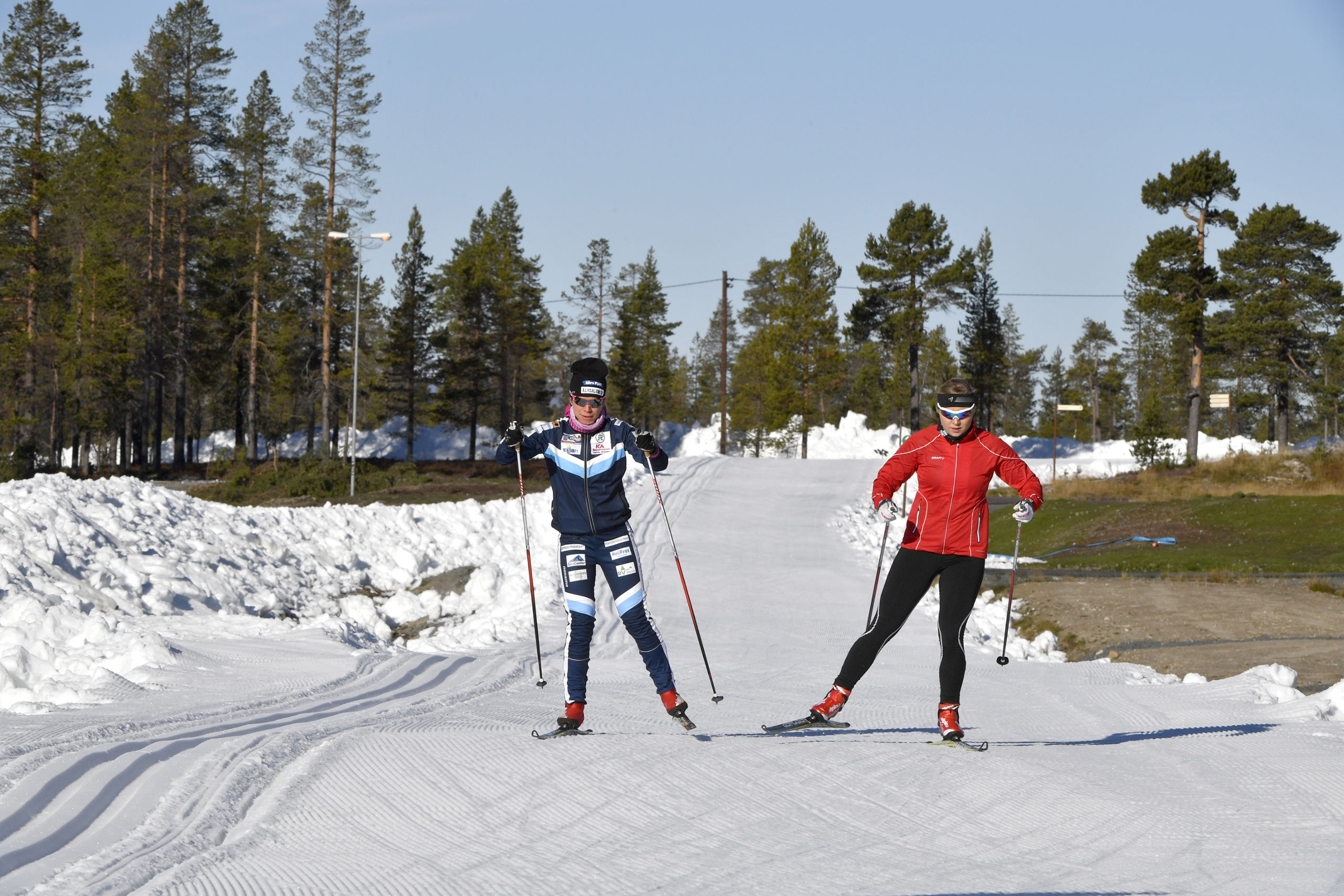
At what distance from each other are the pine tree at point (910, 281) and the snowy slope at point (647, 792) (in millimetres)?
44694

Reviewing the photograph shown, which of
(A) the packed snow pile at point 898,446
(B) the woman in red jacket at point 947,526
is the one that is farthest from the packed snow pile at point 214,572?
(A) the packed snow pile at point 898,446

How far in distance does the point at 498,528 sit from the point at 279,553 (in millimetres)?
4100

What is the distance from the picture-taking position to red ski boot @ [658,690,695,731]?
648cm

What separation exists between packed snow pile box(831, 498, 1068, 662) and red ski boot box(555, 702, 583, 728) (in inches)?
117

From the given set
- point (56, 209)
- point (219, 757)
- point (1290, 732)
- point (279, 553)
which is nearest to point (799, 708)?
point (1290, 732)

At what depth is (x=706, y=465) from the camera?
96.0ft

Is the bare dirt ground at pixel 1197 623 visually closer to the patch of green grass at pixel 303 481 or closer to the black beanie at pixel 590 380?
the black beanie at pixel 590 380

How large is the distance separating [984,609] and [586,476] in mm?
10825

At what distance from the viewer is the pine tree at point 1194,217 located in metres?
42.8

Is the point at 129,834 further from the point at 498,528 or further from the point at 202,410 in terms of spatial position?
the point at 202,410

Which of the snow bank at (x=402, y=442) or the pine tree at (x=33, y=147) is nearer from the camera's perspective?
the pine tree at (x=33, y=147)

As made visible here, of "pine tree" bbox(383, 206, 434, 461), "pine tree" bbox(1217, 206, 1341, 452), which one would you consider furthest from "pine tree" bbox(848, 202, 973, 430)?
"pine tree" bbox(383, 206, 434, 461)

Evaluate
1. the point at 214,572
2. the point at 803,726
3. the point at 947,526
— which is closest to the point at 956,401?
the point at 947,526

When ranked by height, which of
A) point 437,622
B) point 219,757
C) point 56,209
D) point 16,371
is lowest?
point 437,622
